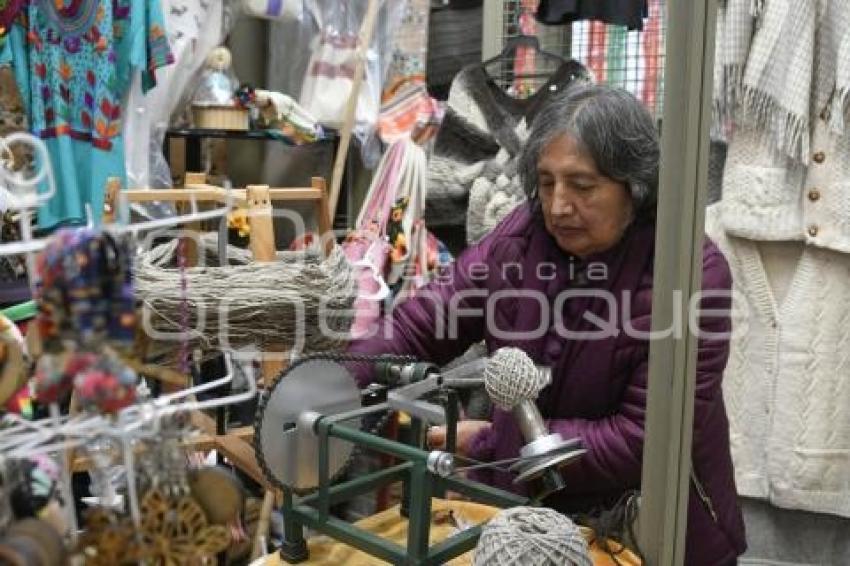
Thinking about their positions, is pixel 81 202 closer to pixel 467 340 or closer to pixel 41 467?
pixel 467 340

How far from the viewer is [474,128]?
2.21 meters

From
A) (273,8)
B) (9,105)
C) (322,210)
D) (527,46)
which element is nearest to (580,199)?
(322,210)

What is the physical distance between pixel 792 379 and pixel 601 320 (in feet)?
2.73

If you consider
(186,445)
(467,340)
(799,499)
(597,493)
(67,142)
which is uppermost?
(67,142)

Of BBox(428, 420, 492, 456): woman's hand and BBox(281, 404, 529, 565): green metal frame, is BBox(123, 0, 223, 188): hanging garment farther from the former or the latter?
BBox(281, 404, 529, 565): green metal frame

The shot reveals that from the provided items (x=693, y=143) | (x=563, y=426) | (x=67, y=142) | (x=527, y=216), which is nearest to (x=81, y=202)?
(x=67, y=142)

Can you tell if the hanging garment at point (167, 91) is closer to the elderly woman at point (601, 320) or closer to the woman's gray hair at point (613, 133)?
the elderly woman at point (601, 320)

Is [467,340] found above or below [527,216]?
below

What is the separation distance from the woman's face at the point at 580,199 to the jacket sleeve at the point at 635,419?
131 millimetres

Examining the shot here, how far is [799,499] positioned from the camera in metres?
1.91

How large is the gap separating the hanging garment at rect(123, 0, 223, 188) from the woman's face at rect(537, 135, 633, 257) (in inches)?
46.8

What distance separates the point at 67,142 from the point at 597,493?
4.50ft

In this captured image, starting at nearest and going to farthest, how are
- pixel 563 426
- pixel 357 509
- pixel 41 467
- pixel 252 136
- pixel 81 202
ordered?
pixel 41 467, pixel 563 426, pixel 357 509, pixel 81 202, pixel 252 136

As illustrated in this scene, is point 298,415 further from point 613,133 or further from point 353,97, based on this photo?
point 353,97
